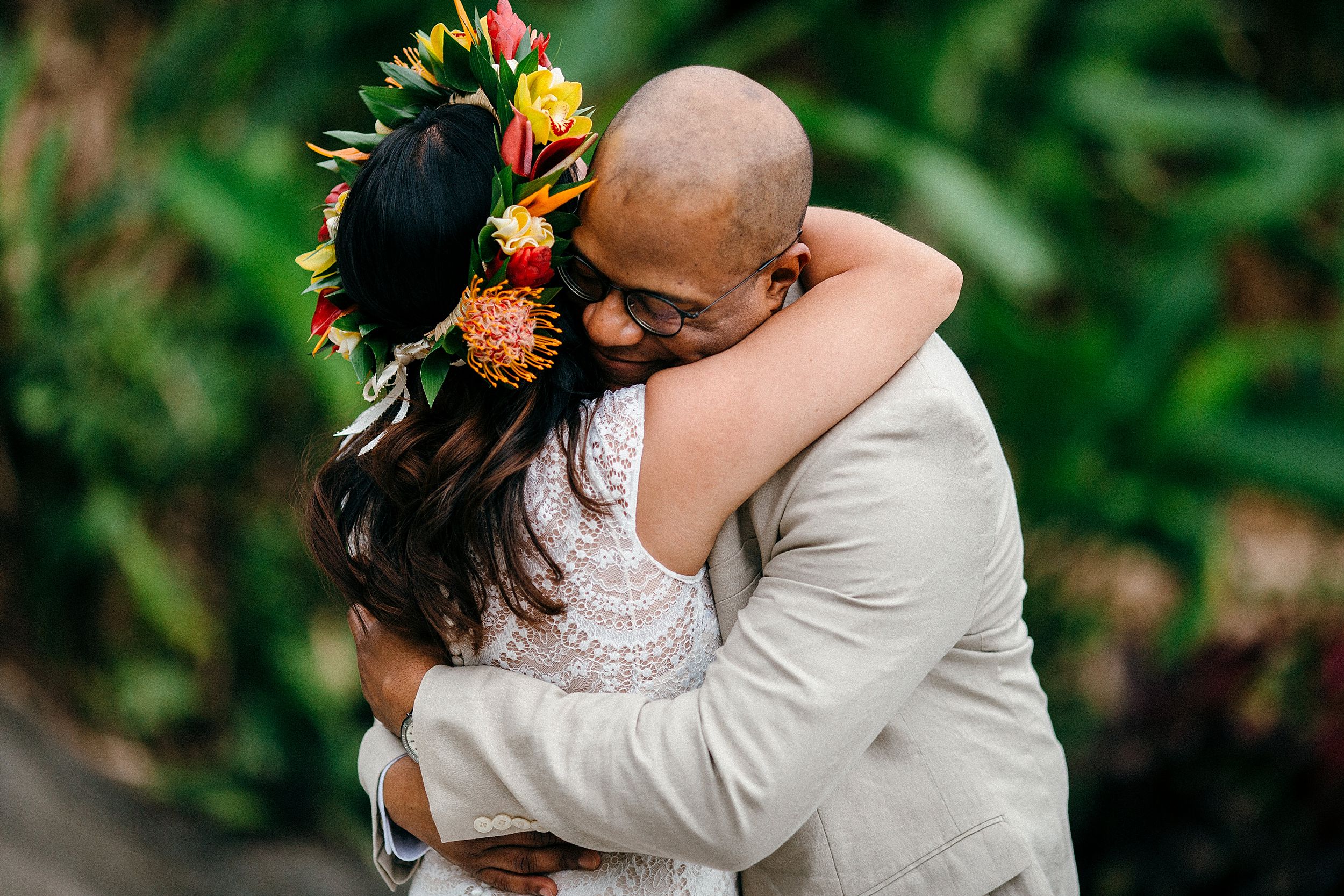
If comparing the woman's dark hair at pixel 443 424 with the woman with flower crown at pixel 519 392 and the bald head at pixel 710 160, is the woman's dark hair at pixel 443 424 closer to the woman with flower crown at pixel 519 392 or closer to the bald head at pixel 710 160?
the woman with flower crown at pixel 519 392

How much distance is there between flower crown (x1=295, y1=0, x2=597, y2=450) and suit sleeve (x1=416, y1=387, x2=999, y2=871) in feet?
1.44

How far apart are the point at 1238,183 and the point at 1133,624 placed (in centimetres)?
209

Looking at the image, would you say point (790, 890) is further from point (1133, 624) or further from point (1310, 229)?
point (1310, 229)

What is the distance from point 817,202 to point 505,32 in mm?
3240

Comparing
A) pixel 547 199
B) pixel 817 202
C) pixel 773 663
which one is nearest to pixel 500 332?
pixel 547 199

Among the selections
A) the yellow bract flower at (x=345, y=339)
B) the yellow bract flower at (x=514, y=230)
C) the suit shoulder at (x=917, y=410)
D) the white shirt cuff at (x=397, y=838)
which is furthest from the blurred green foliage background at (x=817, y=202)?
the suit shoulder at (x=917, y=410)

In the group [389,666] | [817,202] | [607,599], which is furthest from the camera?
[817,202]

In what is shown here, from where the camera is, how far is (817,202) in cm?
467

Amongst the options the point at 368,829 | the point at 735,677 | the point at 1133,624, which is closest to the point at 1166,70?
the point at 1133,624

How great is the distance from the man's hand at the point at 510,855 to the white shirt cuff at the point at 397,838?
2.7 inches

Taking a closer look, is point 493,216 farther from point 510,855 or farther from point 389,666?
point 510,855

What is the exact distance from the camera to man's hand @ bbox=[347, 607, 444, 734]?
170cm

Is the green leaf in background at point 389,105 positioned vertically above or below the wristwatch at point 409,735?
above

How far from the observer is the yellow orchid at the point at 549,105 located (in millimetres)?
1508
